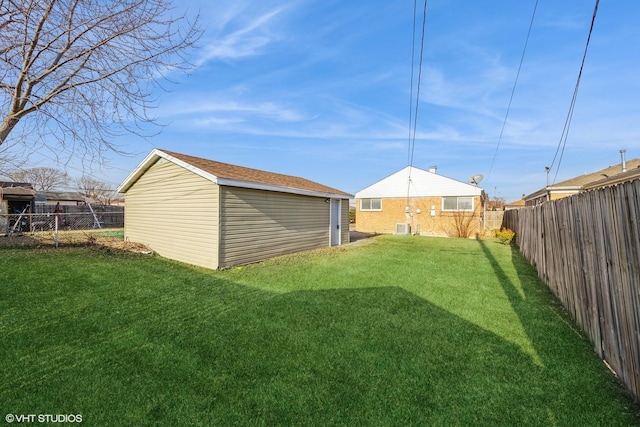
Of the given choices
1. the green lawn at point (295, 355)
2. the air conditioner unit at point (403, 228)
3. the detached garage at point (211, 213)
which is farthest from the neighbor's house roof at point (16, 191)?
the air conditioner unit at point (403, 228)

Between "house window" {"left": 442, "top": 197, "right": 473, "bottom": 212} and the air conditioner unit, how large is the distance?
255 centimetres

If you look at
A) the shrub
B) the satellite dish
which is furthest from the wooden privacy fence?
the satellite dish

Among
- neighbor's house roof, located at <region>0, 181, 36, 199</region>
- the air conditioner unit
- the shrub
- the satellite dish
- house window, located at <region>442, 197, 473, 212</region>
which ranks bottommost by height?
the shrub

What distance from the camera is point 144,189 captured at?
1050 centimetres

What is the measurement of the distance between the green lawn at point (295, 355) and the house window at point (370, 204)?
15238 mm

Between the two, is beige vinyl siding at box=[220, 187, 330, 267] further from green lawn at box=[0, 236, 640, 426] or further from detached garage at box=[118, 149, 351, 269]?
green lawn at box=[0, 236, 640, 426]

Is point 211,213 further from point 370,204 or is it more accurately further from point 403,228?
point 370,204

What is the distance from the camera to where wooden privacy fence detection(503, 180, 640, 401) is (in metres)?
2.47

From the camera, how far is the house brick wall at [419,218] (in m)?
18.3

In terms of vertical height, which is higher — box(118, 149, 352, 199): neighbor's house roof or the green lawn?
box(118, 149, 352, 199): neighbor's house roof

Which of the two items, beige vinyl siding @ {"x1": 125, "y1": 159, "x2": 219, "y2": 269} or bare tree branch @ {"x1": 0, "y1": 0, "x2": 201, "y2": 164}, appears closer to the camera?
bare tree branch @ {"x1": 0, "y1": 0, "x2": 201, "y2": 164}

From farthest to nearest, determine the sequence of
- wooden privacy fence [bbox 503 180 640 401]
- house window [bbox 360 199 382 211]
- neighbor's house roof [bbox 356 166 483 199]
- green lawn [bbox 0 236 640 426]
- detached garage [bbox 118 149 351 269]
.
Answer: house window [bbox 360 199 382 211] < neighbor's house roof [bbox 356 166 483 199] < detached garage [bbox 118 149 351 269] < wooden privacy fence [bbox 503 180 640 401] < green lawn [bbox 0 236 640 426]
